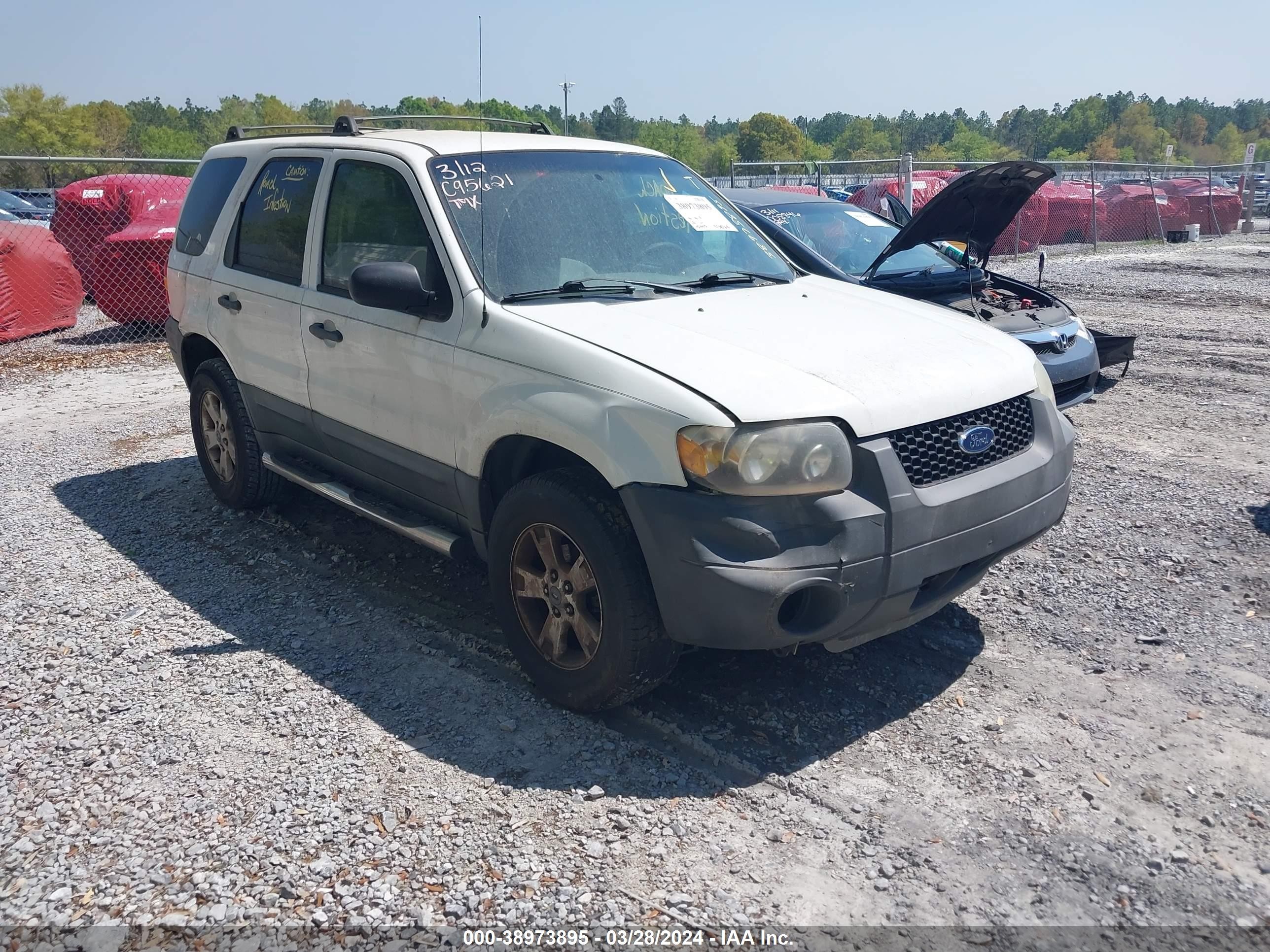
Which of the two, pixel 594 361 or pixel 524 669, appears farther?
pixel 524 669

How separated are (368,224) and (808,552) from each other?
101 inches

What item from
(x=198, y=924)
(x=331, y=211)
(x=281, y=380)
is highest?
(x=331, y=211)

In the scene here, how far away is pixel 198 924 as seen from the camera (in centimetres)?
267

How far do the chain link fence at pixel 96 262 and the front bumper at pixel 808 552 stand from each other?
10.7 meters

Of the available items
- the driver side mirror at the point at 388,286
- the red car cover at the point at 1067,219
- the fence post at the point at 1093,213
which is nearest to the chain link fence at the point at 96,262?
the driver side mirror at the point at 388,286

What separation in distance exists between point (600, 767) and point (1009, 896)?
130cm

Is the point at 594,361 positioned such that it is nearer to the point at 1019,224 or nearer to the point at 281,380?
the point at 281,380

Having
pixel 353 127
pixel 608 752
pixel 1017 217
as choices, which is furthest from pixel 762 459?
pixel 1017 217

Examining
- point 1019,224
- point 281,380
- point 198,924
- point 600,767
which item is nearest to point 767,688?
point 600,767

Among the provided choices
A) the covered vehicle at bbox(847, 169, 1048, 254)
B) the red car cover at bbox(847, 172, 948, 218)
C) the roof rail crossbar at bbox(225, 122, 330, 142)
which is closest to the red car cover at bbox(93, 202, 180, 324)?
the roof rail crossbar at bbox(225, 122, 330, 142)

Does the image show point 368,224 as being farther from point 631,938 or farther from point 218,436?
point 631,938

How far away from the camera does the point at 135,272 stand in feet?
40.3

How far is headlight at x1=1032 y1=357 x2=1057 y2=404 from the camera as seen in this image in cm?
386

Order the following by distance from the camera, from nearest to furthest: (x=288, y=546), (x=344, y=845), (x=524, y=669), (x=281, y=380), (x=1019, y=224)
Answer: (x=344, y=845) → (x=524, y=669) → (x=281, y=380) → (x=288, y=546) → (x=1019, y=224)
